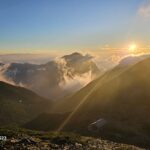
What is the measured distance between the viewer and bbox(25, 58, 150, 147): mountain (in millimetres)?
96431

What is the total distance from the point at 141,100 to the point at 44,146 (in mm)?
102993

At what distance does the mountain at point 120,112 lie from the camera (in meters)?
96.4

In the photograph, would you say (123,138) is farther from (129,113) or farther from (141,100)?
(141,100)

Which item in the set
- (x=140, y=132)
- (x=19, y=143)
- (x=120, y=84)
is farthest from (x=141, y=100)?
(x=19, y=143)

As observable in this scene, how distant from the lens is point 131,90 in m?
152

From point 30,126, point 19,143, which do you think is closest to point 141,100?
point 30,126

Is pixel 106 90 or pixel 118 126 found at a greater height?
pixel 106 90

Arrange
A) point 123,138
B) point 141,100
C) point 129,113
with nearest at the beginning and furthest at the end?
1. point 123,138
2. point 129,113
3. point 141,100

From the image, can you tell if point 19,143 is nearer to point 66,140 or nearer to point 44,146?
point 44,146

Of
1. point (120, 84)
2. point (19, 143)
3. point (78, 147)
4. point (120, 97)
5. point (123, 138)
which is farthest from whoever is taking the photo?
point (120, 84)

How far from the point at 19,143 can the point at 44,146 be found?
12.1 feet

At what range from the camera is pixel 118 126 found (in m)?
103

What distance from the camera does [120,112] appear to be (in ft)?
432

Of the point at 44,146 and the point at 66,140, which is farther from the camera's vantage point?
the point at 66,140
